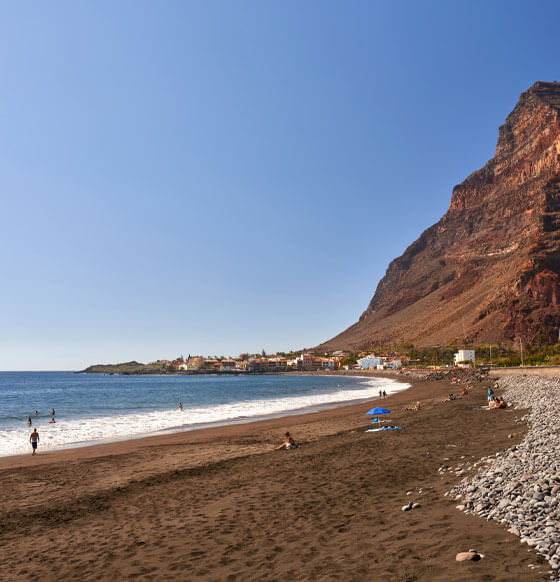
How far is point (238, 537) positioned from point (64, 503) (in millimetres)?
7437

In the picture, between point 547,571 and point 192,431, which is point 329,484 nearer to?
point 547,571

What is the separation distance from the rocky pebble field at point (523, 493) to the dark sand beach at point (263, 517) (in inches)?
10.7

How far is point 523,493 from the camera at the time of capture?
841 cm

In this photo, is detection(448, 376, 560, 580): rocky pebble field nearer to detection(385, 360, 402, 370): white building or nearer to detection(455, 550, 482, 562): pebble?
detection(455, 550, 482, 562): pebble

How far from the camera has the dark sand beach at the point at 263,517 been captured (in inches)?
285

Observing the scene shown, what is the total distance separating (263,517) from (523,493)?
5747 mm

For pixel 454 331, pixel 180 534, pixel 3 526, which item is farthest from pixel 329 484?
pixel 454 331

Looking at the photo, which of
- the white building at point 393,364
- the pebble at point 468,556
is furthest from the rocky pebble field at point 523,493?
the white building at point 393,364

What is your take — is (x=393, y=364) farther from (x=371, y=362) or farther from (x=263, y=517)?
(x=263, y=517)

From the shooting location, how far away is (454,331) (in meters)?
165

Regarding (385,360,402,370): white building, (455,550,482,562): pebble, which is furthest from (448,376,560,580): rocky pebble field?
(385,360,402,370): white building

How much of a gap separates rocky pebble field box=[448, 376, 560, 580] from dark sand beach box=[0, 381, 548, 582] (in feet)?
0.89

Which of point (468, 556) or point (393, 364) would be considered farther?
point (393, 364)

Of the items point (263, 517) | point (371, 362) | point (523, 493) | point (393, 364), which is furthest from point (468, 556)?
point (371, 362)
